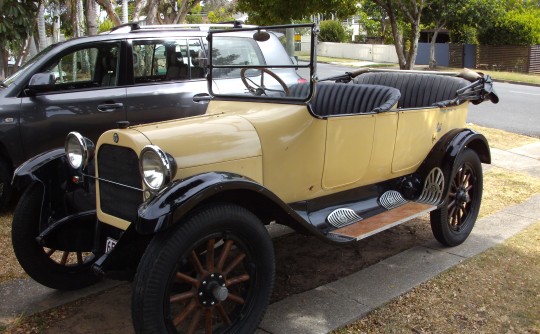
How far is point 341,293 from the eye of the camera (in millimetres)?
3754

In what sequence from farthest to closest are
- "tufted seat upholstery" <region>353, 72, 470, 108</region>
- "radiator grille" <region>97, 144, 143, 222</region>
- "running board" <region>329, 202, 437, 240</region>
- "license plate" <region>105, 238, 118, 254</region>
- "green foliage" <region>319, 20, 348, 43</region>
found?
"green foliage" <region>319, 20, 348, 43</region> → "tufted seat upholstery" <region>353, 72, 470, 108</region> → "running board" <region>329, 202, 437, 240</region> → "license plate" <region>105, 238, 118, 254</region> → "radiator grille" <region>97, 144, 143, 222</region>

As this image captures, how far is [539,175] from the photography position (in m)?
7.24

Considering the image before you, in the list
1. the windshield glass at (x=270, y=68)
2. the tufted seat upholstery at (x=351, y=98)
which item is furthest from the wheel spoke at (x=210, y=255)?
the tufted seat upholstery at (x=351, y=98)

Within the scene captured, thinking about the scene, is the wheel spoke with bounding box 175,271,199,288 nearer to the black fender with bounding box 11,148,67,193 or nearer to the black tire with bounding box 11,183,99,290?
the black tire with bounding box 11,183,99,290

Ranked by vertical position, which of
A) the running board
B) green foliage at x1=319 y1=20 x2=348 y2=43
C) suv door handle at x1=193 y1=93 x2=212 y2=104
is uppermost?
green foliage at x1=319 y1=20 x2=348 y2=43

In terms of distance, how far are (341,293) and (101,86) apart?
3446 millimetres

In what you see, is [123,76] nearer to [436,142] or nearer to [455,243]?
[436,142]

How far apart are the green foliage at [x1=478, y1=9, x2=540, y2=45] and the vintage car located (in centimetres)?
2550

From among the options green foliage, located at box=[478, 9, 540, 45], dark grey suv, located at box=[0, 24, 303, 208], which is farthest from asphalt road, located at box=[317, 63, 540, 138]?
green foliage, located at box=[478, 9, 540, 45]

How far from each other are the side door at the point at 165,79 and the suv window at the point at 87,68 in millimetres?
223

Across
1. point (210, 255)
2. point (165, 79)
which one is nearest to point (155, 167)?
point (210, 255)

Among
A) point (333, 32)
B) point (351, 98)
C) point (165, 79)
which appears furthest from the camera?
point (333, 32)

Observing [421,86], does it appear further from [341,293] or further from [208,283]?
[208,283]

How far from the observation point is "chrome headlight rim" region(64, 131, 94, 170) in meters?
3.33
